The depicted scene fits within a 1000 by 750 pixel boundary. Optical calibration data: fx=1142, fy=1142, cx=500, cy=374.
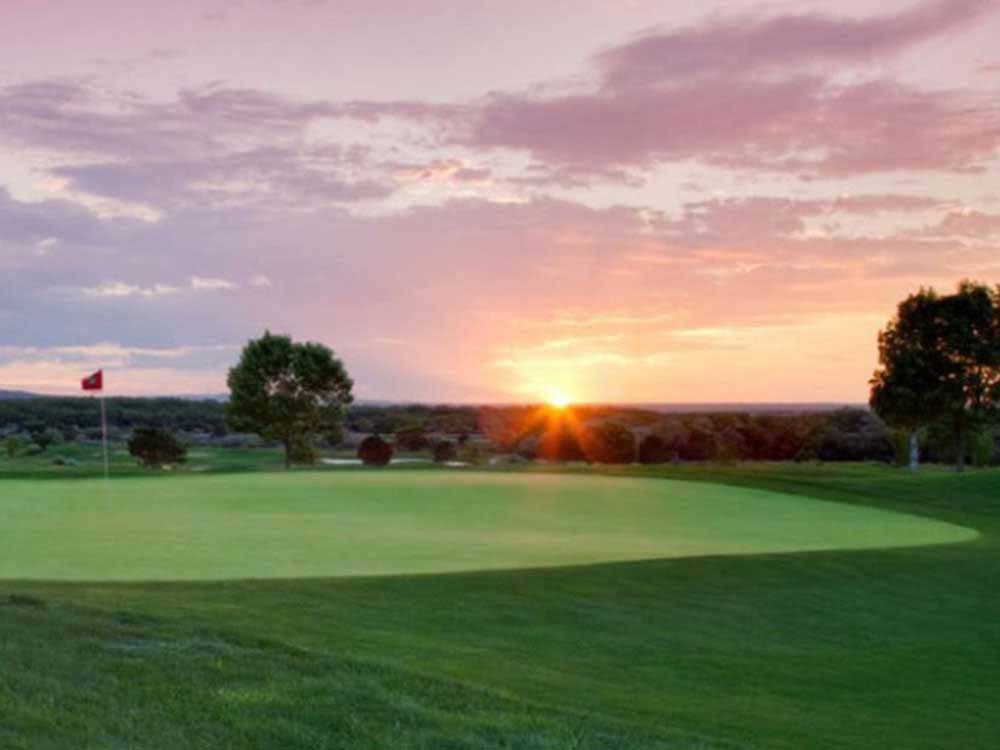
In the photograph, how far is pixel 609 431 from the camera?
5169 cm

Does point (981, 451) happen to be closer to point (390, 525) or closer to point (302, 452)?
point (302, 452)

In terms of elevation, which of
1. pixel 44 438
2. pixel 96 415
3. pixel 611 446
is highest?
pixel 96 415

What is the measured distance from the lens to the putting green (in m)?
13.9

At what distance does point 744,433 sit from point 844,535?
146 ft

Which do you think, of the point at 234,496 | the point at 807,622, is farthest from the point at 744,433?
the point at 807,622

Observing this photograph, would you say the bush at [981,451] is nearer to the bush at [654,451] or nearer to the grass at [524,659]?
the bush at [654,451]

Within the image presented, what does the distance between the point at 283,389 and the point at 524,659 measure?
39.6 meters

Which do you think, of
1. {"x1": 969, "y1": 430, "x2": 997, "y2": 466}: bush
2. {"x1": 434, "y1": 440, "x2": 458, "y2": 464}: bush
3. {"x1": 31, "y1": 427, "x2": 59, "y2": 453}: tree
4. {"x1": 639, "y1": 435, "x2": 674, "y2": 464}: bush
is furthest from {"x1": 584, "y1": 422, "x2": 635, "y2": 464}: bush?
{"x1": 31, "y1": 427, "x2": 59, "y2": 453}: tree

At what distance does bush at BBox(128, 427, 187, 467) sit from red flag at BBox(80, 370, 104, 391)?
75.2 ft

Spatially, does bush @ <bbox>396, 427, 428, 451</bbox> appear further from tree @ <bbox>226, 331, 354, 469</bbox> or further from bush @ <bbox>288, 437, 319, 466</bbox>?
tree @ <bbox>226, 331, 354, 469</bbox>

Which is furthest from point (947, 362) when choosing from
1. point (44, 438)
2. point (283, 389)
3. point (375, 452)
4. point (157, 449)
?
point (44, 438)

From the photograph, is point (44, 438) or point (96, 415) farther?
point (96, 415)

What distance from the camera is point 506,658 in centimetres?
926

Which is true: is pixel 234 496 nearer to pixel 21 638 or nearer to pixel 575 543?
pixel 575 543
